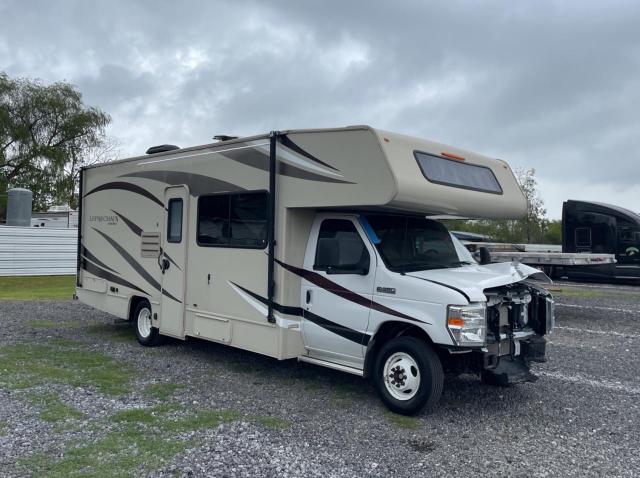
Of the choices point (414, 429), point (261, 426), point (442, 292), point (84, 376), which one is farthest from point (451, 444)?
point (84, 376)

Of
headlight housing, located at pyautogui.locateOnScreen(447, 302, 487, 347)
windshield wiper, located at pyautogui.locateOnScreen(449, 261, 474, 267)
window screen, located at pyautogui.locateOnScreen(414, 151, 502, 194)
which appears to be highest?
window screen, located at pyautogui.locateOnScreen(414, 151, 502, 194)

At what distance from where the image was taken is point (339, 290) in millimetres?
6609

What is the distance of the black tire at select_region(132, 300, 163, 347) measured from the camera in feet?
30.2

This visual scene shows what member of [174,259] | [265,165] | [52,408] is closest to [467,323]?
[265,165]

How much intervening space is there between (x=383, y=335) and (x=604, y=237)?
13.8 metres

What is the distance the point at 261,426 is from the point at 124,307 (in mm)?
4872

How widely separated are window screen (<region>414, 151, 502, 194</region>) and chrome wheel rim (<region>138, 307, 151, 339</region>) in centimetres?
514

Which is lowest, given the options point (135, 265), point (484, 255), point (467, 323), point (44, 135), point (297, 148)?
point (467, 323)

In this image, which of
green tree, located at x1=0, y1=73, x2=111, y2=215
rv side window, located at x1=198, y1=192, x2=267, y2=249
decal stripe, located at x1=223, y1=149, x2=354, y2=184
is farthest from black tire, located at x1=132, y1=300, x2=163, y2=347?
green tree, located at x1=0, y1=73, x2=111, y2=215

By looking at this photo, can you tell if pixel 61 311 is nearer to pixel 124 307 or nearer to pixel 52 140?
pixel 124 307

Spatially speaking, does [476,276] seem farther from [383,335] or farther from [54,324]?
[54,324]

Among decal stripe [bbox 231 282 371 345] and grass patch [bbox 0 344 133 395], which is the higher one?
decal stripe [bbox 231 282 371 345]

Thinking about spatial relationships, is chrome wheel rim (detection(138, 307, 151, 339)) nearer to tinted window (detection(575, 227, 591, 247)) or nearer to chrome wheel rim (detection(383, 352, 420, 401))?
chrome wheel rim (detection(383, 352, 420, 401))

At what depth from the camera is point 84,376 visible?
7320 mm
